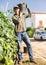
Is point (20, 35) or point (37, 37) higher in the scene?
point (20, 35)

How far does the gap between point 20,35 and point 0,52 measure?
270cm

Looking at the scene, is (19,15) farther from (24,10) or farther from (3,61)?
(3,61)

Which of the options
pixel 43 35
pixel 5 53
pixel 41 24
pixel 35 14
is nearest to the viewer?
pixel 5 53

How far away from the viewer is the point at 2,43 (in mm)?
4684

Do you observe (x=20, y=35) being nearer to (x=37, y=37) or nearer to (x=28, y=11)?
(x=28, y=11)

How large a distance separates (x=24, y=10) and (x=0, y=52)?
315 cm

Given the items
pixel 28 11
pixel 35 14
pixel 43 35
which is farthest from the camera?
pixel 35 14

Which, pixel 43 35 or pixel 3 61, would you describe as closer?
pixel 3 61

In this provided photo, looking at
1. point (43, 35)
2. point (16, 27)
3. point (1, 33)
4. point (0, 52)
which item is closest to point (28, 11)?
point (16, 27)

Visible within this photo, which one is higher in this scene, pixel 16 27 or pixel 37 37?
pixel 16 27

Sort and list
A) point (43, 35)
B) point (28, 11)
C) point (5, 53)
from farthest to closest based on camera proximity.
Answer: point (43, 35)
point (28, 11)
point (5, 53)

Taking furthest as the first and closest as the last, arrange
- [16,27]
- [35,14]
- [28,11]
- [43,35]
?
[35,14] → [43,35] → [28,11] → [16,27]

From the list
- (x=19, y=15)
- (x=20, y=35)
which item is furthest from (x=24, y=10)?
(x=20, y=35)

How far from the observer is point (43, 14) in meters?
57.6
